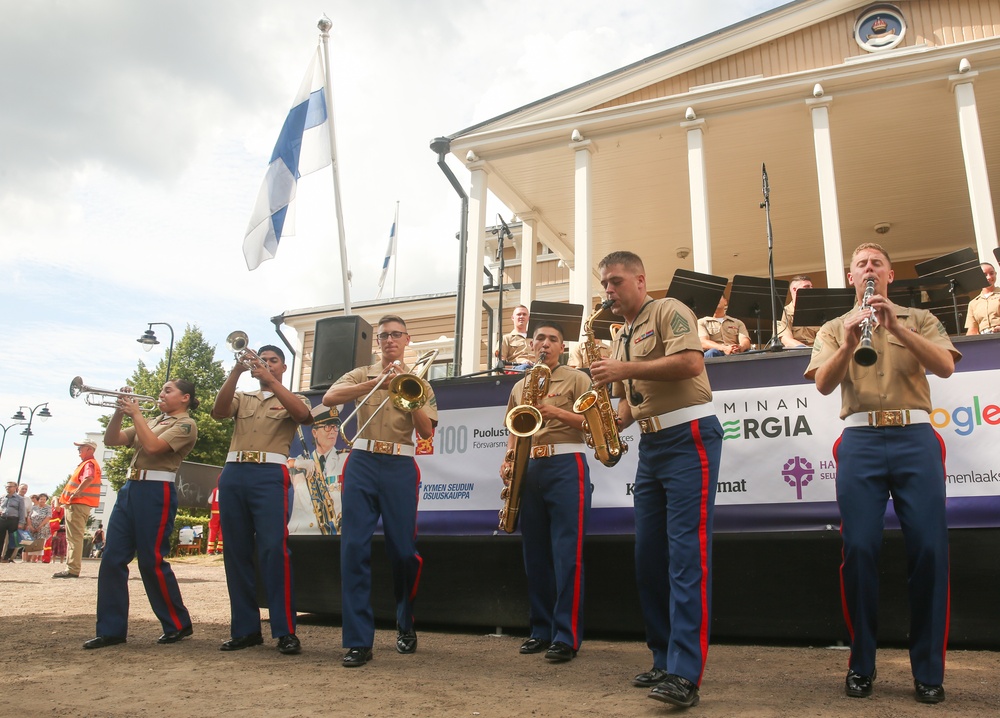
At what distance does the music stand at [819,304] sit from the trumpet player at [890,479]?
2.48 m

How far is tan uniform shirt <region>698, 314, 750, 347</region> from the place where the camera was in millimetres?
7916

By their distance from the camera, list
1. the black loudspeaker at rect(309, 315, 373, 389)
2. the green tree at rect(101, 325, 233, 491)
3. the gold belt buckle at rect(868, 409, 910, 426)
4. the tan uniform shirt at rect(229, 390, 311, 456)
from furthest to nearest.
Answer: the green tree at rect(101, 325, 233, 491) → the black loudspeaker at rect(309, 315, 373, 389) → the tan uniform shirt at rect(229, 390, 311, 456) → the gold belt buckle at rect(868, 409, 910, 426)

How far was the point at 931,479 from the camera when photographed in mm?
3363

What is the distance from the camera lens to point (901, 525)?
3.44 metres

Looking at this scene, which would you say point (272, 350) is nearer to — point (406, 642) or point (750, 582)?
point (406, 642)

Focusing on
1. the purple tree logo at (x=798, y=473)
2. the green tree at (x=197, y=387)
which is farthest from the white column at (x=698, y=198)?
the green tree at (x=197, y=387)

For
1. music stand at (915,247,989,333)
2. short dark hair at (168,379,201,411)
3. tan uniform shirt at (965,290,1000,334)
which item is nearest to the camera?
short dark hair at (168,379,201,411)

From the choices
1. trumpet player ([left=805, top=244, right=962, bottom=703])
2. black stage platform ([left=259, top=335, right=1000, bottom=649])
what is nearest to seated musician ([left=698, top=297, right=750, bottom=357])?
black stage platform ([left=259, top=335, right=1000, bottom=649])

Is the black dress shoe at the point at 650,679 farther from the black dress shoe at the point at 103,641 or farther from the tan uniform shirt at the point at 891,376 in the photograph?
the black dress shoe at the point at 103,641

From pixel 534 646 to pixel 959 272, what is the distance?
15.8ft

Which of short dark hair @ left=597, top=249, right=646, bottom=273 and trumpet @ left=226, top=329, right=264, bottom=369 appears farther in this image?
trumpet @ left=226, top=329, right=264, bottom=369

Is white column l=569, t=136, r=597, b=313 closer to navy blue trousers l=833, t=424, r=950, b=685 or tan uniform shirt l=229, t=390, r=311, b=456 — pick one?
tan uniform shirt l=229, t=390, r=311, b=456

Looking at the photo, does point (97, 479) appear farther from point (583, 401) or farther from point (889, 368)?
point (889, 368)

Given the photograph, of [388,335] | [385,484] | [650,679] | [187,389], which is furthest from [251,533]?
[650,679]
